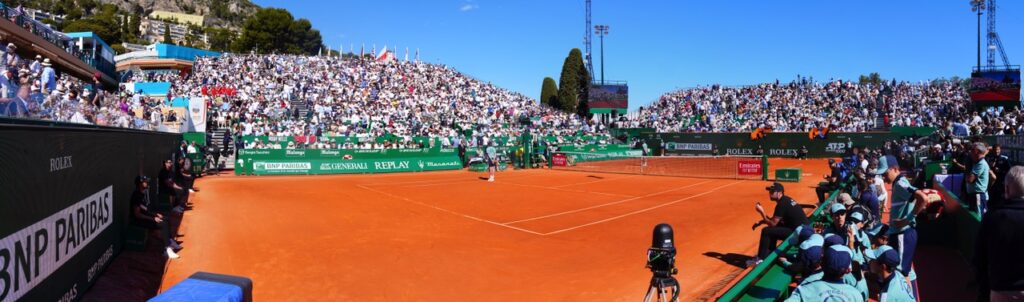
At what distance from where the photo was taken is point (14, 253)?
18.2ft

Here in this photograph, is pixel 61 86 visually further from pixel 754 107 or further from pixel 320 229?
pixel 754 107

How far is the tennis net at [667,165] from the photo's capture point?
29.3m

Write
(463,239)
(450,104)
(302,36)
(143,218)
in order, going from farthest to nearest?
1. (302,36)
2. (450,104)
3. (463,239)
4. (143,218)

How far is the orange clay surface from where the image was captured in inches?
372

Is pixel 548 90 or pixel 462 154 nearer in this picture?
pixel 462 154

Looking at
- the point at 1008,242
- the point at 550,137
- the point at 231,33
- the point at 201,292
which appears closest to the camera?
the point at 201,292

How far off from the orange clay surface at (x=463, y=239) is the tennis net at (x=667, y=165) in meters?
4.15

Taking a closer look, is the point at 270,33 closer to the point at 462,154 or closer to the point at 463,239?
the point at 462,154

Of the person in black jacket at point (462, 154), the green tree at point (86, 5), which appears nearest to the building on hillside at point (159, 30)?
the green tree at point (86, 5)

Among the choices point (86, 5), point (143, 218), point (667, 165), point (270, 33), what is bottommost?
point (143, 218)

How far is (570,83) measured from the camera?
72562 mm

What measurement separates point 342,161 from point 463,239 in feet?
71.2

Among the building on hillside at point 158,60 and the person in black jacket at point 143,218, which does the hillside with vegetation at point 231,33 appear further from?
the person in black jacket at point 143,218

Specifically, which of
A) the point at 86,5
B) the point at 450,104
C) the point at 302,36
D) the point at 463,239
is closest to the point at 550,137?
the point at 450,104
